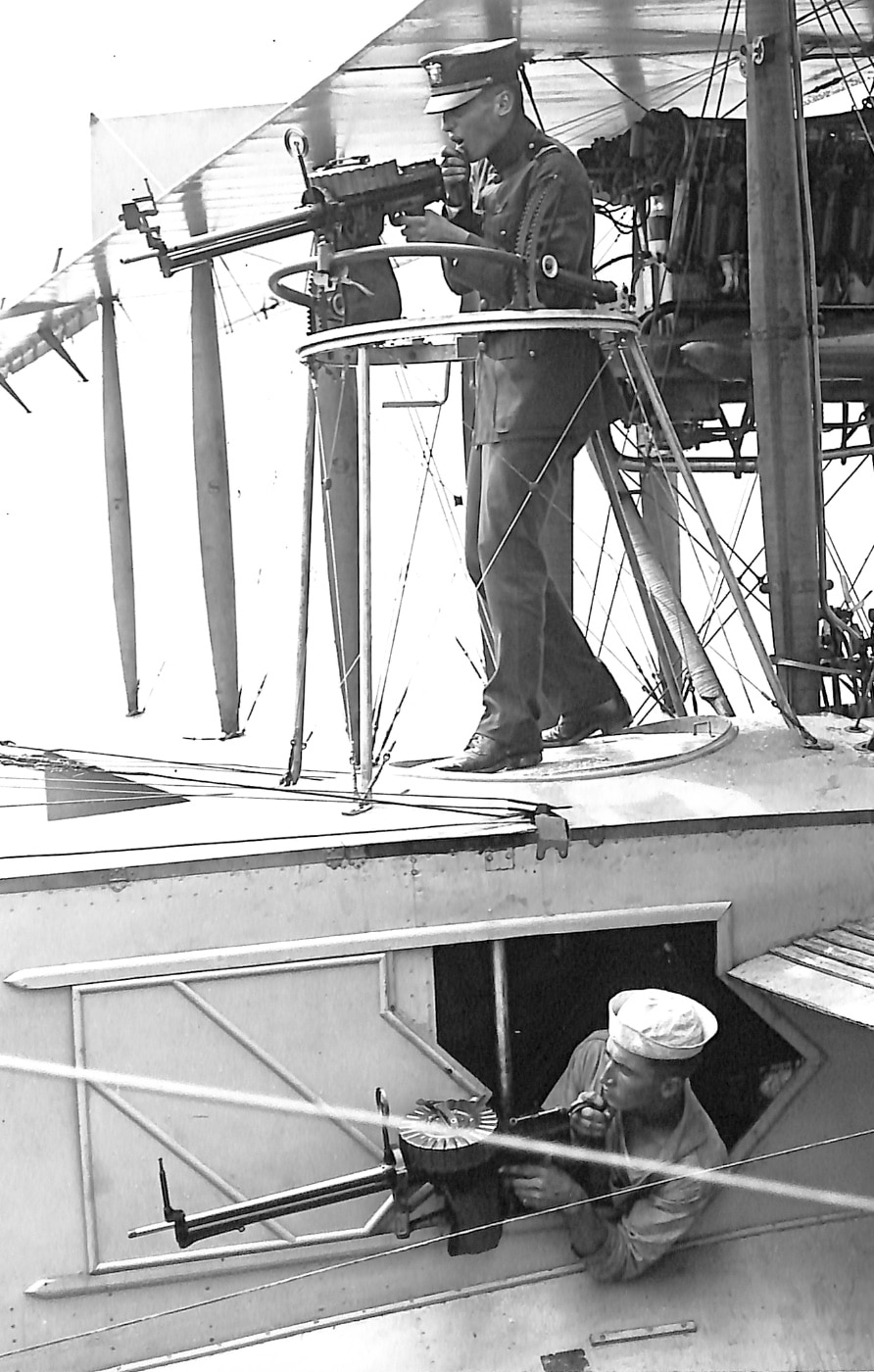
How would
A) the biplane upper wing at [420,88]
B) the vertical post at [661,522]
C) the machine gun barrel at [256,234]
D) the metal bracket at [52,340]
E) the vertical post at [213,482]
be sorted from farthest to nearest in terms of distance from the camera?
1. the metal bracket at [52,340]
2. the vertical post at [661,522]
3. the vertical post at [213,482]
4. the biplane upper wing at [420,88]
5. the machine gun barrel at [256,234]

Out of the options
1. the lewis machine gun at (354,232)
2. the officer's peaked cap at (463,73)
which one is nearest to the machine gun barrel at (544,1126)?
the lewis machine gun at (354,232)

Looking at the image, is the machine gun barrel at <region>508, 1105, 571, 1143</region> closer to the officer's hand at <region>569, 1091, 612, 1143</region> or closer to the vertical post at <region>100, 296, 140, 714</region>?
the officer's hand at <region>569, 1091, 612, 1143</region>

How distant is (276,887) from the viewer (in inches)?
116

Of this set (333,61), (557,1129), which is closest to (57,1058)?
(557,1129)

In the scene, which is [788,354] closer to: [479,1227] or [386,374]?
[386,374]

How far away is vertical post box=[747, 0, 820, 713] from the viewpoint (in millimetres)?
4590

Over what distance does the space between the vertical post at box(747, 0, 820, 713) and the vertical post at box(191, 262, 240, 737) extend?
2389 mm

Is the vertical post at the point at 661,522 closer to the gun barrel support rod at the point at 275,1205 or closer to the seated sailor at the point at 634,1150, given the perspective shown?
the seated sailor at the point at 634,1150

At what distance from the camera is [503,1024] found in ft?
10.1

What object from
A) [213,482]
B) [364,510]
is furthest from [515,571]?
[213,482]

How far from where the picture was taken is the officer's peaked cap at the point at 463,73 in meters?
3.48

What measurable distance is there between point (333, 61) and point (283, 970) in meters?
3.48

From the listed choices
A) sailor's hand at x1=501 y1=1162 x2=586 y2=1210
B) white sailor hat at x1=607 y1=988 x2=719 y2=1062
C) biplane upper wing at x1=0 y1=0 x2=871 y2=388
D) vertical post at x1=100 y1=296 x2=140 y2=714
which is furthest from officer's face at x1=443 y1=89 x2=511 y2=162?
vertical post at x1=100 y1=296 x2=140 y2=714

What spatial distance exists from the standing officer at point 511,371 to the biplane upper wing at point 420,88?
1069 mm
